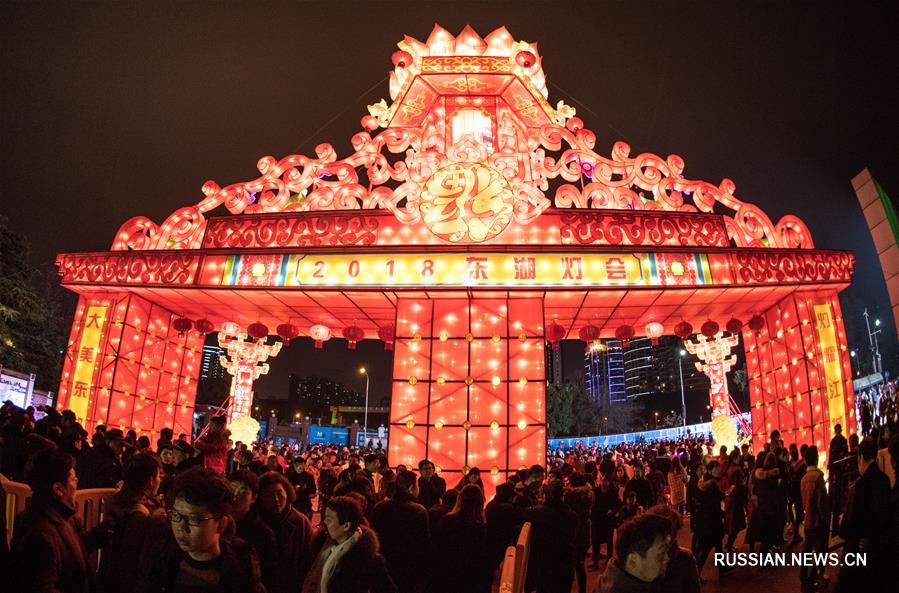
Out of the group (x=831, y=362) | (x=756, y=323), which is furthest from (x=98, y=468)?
(x=756, y=323)

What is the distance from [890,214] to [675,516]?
9374 mm

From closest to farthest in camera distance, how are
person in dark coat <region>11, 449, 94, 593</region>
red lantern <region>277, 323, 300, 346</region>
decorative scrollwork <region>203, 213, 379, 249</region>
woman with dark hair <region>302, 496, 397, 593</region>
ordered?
1. person in dark coat <region>11, 449, 94, 593</region>
2. woman with dark hair <region>302, 496, 397, 593</region>
3. decorative scrollwork <region>203, 213, 379, 249</region>
4. red lantern <region>277, 323, 300, 346</region>

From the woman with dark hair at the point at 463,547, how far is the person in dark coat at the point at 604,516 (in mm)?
4483

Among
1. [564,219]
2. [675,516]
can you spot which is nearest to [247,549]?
[675,516]

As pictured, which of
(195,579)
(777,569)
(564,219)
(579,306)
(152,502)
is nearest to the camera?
(195,579)

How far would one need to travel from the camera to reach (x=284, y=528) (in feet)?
14.0

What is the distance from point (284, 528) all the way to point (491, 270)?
945 cm

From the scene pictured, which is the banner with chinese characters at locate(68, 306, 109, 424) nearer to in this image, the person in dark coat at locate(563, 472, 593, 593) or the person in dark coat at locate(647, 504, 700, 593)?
the person in dark coat at locate(563, 472, 593, 593)

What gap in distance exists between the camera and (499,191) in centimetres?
1342

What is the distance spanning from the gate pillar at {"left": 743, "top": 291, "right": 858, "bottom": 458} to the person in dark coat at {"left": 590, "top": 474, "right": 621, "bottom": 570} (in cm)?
678

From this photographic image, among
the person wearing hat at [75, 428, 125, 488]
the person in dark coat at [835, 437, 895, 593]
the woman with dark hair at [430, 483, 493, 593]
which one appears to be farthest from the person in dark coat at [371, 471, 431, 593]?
the person wearing hat at [75, 428, 125, 488]

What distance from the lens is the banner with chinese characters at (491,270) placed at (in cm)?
1305

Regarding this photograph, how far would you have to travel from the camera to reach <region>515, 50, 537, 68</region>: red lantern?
15008 mm

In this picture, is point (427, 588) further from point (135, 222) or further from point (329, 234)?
point (135, 222)
